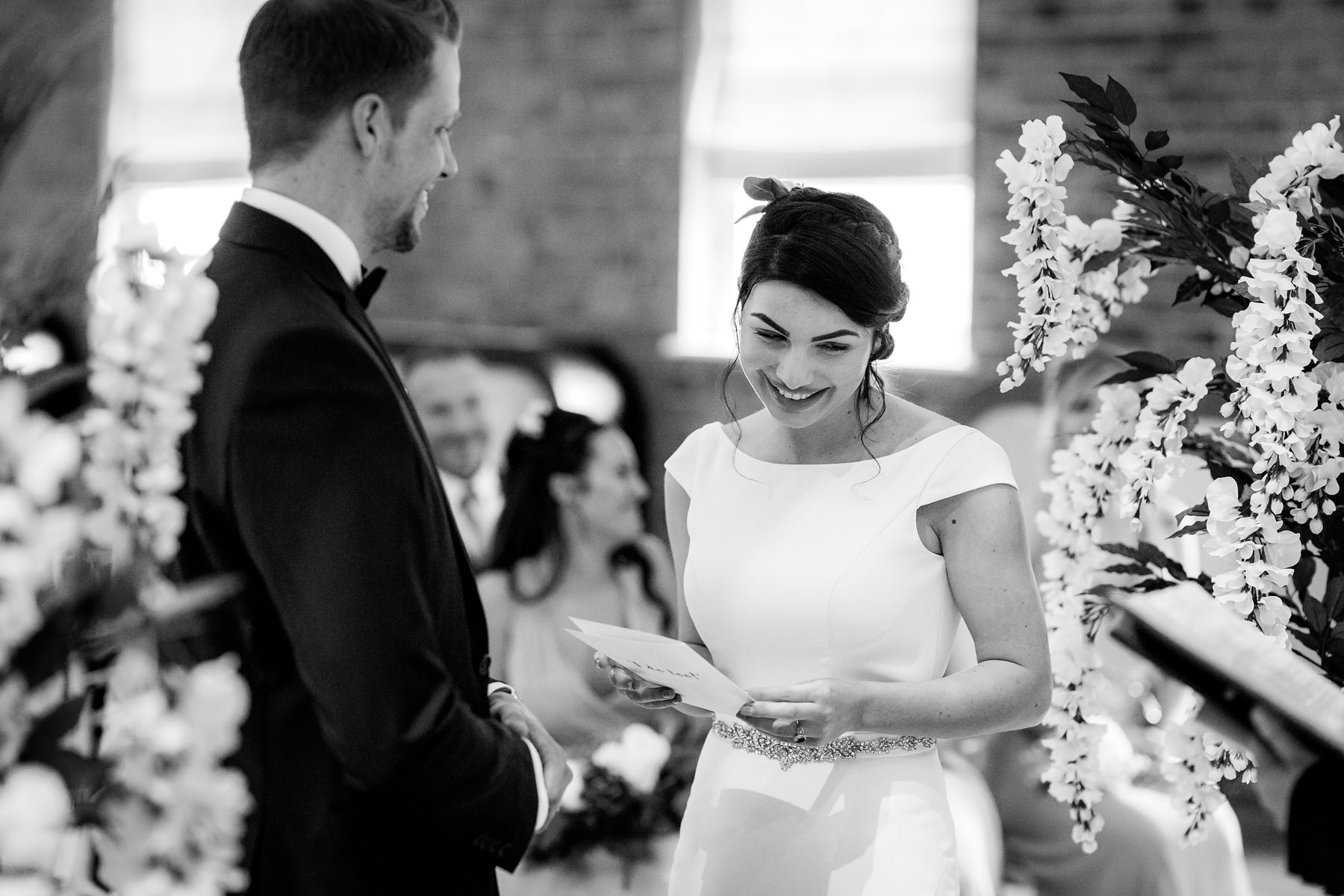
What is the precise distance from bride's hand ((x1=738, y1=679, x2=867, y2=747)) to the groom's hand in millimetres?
247

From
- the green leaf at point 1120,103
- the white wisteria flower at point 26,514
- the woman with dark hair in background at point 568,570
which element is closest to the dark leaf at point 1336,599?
the green leaf at point 1120,103

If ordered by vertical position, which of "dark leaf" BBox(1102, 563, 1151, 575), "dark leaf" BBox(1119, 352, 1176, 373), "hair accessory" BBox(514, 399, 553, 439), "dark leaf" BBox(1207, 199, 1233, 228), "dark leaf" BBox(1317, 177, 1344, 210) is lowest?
"hair accessory" BBox(514, 399, 553, 439)

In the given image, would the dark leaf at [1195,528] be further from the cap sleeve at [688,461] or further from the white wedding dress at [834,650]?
the cap sleeve at [688,461]

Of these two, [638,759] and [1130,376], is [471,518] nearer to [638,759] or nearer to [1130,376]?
[638,759]

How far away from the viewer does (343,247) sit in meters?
1.62

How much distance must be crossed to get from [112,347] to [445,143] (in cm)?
89

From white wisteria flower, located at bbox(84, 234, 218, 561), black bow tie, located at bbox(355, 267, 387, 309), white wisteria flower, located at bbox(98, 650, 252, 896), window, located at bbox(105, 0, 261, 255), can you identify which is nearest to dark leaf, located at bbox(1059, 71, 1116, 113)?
black bow tie, located at bbox(355, 267, 387, 309)

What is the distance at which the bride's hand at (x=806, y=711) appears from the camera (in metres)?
1.77

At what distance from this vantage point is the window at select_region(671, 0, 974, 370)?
5.11m

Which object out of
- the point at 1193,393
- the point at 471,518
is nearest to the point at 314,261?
the point at 1193,393

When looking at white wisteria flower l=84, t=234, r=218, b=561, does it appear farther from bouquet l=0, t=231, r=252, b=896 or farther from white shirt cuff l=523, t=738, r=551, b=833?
white shirt cuff l=523, t=738, r=551, b=833

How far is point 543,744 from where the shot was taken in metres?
1.68

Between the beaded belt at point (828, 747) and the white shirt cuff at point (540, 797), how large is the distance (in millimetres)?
491

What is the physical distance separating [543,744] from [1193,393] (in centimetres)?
92
